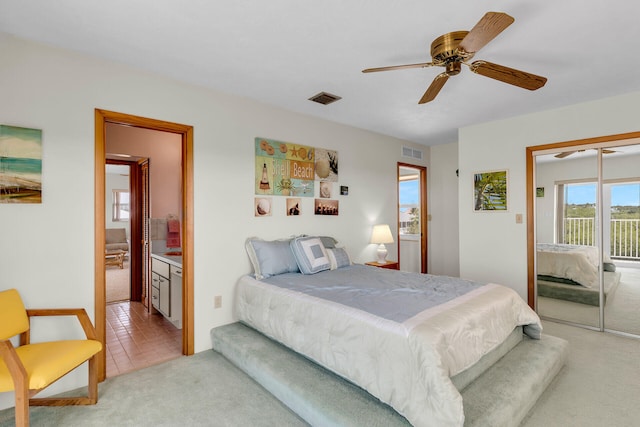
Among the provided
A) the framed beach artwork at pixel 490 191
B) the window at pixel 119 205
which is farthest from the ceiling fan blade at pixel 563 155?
the window at pixel 119 205

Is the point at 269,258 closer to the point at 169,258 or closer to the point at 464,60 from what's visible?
the point at 169,258

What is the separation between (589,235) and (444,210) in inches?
80.9

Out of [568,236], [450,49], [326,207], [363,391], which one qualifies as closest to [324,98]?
[326,207]

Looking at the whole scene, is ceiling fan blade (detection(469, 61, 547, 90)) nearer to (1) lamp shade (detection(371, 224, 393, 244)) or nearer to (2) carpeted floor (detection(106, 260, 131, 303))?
(1) lamp shade (detection(371, 224, 393, 244))

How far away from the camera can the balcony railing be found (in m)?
3.34

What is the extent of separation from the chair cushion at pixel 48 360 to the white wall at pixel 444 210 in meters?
4.77

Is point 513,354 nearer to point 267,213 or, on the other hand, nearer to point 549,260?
point 549,260

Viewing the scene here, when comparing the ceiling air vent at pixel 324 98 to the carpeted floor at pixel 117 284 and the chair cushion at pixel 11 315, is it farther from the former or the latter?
the carpeted floor at pixel 117 284

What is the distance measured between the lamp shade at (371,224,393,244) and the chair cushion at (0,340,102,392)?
325 centimetres

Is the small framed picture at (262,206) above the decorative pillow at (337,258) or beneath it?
above

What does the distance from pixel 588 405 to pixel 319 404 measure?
1.78m

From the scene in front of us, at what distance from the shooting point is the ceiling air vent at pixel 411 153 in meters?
5.15

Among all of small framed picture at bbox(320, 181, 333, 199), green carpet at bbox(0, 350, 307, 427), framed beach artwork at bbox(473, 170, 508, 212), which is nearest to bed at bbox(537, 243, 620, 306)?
framed beach artwork at bbox(473, 170, 508, 212)

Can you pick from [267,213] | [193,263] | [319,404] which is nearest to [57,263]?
[193,263]
